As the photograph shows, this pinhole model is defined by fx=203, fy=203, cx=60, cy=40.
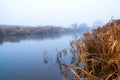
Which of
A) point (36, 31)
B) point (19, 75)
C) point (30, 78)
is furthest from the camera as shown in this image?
point (36, 31)

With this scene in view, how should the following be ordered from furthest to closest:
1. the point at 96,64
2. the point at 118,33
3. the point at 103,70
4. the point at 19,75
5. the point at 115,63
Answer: the point at 19,75 < the point at 118,33 < the point at 96,64 < the point at 103,70 < the point at 115,63

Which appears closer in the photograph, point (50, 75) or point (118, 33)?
point (118, 33)

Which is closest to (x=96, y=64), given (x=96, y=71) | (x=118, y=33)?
(x=96, y=71)

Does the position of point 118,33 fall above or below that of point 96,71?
above

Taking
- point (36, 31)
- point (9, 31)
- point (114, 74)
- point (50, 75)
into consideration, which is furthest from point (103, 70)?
point (36, 31)

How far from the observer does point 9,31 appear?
41031 mm

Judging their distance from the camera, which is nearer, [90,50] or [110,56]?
[110,56]

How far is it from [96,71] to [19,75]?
6.61m

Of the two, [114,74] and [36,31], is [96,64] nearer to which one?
[114,74]

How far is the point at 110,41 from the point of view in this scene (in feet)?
10.2

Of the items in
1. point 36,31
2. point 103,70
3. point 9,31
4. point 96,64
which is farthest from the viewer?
point 36,31

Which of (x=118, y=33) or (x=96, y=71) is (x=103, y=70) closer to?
(x=96, y=71)

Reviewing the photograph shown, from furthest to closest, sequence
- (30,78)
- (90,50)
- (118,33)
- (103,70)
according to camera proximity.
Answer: (30,78)
(90,50)
(118,33)
(103,70)

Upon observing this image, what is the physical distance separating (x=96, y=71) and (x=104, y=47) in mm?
384
